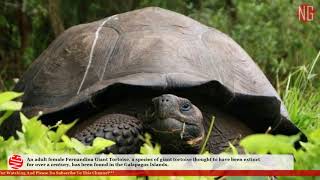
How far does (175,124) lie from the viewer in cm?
205

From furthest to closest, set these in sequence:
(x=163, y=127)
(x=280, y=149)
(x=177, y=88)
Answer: (x=177, y=88)
(x=163, y=127)
(x=280, y=149)

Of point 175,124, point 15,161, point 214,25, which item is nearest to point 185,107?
point 175,124

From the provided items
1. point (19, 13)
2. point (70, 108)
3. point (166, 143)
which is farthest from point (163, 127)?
point (19, 13)

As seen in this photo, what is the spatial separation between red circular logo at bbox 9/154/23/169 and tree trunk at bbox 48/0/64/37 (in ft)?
11.5

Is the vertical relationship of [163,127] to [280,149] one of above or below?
below

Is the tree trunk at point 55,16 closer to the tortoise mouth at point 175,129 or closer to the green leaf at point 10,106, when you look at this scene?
the tortoise mouth at point 175,129

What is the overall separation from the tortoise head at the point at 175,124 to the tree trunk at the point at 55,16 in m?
2.44

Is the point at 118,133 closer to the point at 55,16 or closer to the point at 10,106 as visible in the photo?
the point at 10,106

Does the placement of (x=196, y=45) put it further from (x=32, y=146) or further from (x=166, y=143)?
(x=32, y=146)

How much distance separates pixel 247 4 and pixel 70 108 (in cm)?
308

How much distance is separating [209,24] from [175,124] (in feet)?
9.06

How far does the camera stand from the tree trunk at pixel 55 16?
14.4 feet

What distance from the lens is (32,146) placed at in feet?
3.05

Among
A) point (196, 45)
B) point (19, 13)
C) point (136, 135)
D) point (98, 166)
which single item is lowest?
point (19, 13)
